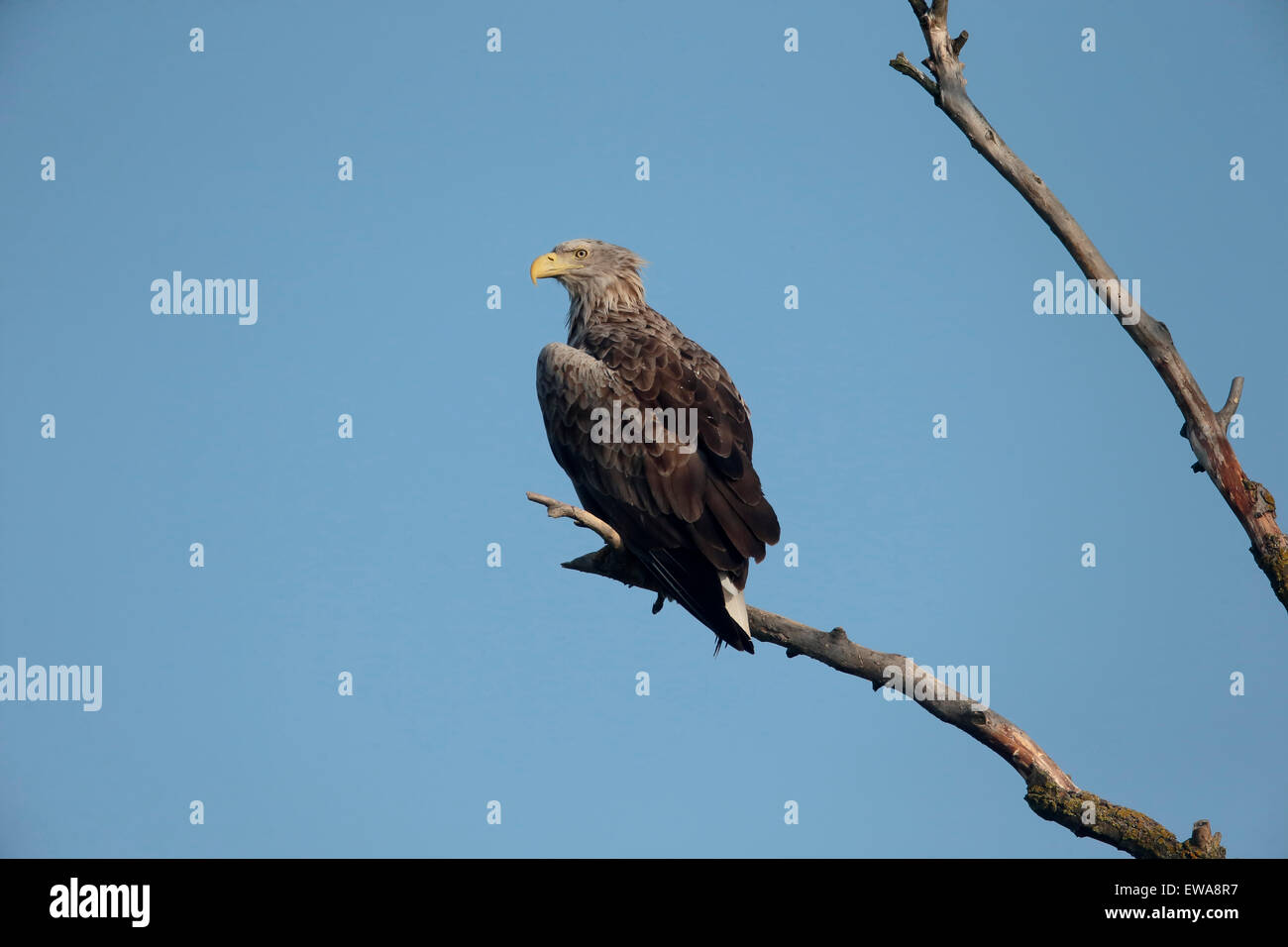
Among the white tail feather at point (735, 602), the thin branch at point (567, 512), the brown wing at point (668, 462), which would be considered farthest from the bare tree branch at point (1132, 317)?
the thin branch at point (567, 512)

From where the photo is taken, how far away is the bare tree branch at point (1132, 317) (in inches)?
323

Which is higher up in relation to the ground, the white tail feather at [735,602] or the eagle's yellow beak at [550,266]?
the eagle's yellow beak at [550,266]

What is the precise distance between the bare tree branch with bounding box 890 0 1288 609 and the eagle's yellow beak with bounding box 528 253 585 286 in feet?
14.1

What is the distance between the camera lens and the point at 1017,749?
8156 millimetres

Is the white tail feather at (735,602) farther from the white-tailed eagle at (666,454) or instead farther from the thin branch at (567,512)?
the thin branch at (567,512)

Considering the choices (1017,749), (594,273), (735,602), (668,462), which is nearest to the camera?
Answer: (1017,749)

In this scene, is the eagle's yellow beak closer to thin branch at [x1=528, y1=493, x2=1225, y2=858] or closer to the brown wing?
the brown wing

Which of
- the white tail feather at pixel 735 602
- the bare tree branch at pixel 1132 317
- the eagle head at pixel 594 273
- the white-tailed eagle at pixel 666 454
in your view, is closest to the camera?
the bare tree branch at pixel 1132 317

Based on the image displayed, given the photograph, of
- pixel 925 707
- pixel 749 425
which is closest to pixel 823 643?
pixel 925 707

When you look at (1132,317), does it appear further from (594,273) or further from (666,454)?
(594,273)

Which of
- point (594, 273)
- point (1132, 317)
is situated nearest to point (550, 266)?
point (594, 273)

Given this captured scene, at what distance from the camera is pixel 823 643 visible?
848cm

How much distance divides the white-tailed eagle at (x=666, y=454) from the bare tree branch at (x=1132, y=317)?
2838 mm

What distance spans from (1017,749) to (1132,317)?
2.93m
